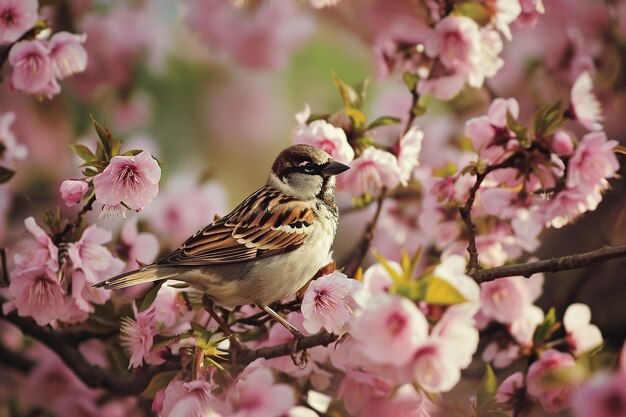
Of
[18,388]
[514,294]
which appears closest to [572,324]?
[514,294]

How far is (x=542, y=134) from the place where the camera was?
66.2 inches

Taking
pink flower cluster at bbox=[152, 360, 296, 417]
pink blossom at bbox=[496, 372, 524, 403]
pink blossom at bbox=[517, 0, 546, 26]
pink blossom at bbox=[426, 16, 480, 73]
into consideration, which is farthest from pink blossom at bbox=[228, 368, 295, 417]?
pink blossom at bbox=[517, 0, 546, 26]

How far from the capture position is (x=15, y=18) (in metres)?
1.86

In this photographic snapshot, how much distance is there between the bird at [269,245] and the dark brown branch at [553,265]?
453mm

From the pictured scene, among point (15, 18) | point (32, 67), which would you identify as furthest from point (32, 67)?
point (15, 18)

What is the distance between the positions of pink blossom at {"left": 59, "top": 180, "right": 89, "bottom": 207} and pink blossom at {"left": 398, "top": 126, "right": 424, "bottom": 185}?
2.56ft

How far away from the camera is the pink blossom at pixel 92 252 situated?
1728mm

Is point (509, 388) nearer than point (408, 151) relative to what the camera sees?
Yes

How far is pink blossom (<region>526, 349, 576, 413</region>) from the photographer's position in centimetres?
178

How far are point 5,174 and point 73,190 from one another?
0.52 metres

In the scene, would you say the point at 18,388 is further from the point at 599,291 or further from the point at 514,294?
the point at 599,291

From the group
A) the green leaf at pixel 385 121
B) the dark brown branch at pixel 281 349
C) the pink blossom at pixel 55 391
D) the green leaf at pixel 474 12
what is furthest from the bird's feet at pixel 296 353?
the pink blossom at pixel 55 391

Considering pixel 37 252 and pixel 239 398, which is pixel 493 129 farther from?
pixel 37 252

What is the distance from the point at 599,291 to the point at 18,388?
1.96m
